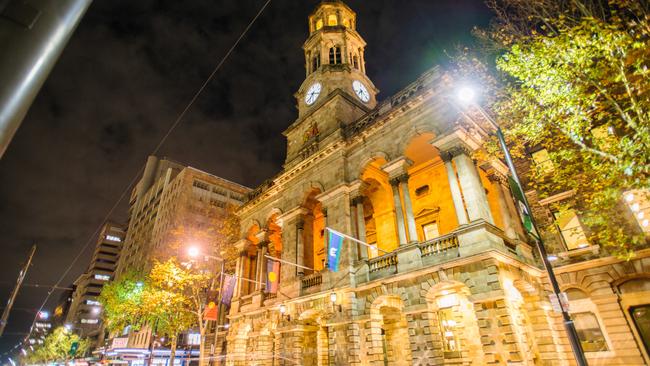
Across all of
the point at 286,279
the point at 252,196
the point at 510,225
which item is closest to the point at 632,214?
the point at 510,225

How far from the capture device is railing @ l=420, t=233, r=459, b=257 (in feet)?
51.9

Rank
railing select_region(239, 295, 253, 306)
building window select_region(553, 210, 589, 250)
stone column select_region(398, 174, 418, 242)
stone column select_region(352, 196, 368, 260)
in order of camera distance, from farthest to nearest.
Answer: railing select_region(239, 295, 253, 306)
stone column select_region(352, 196, 368, 260)
building window select_region(553, 210, 589, 250)
stone column select_region(398, 174, 418, 242)

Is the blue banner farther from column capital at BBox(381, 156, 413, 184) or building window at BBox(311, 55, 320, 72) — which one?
building window at BBox(311, 55, 320, 72)

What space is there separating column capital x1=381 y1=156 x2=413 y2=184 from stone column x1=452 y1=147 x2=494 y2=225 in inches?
115

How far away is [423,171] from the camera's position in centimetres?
2420

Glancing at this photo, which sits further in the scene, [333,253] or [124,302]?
[124,302]

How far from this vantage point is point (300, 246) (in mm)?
23953

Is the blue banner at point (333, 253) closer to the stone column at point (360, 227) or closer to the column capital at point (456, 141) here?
the stone column at point (360, 227)

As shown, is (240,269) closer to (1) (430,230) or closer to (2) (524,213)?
(1) (430,230)

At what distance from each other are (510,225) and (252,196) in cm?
2134

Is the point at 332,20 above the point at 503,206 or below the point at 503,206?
above

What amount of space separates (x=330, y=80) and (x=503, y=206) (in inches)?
699

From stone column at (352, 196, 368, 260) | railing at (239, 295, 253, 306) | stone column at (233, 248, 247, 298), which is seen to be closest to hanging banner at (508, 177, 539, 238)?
stone column at (352, 196, 368, 260)

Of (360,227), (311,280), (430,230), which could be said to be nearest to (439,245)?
(360,227)
